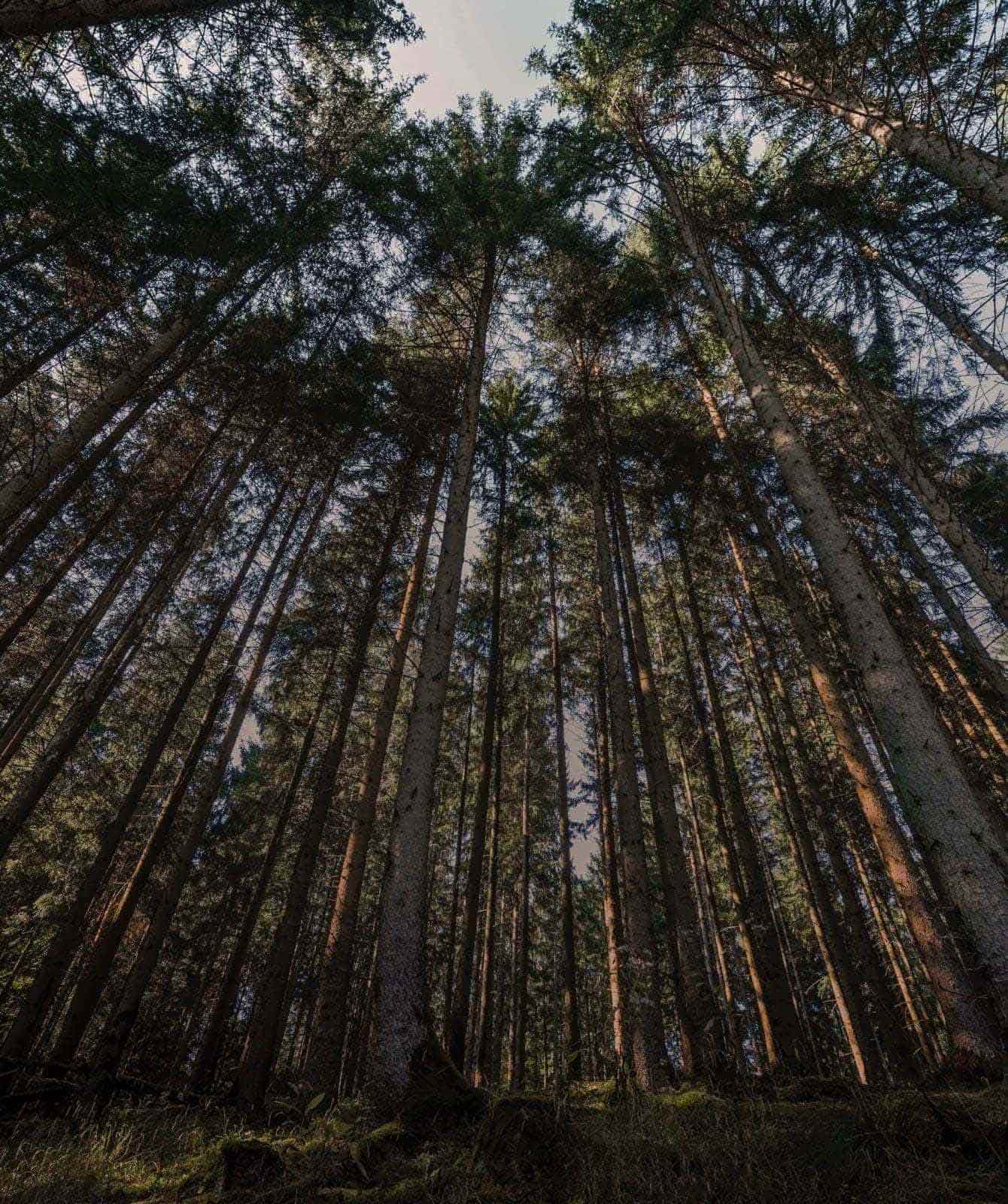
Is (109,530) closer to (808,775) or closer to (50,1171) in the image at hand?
Result: (50,1171)

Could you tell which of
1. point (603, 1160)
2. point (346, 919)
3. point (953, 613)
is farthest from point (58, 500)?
point (953, 613)

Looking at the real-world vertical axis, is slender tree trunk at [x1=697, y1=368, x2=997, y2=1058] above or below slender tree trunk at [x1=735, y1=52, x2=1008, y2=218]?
below

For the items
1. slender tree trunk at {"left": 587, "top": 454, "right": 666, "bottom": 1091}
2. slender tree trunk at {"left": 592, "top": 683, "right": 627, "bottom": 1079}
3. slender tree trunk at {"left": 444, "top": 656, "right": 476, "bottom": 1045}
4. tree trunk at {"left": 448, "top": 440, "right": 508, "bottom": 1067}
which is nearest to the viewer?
slender tree trunk at {"left": 587, "top": 454, "right": 666, "bottom": 1091}

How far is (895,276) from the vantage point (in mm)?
8812

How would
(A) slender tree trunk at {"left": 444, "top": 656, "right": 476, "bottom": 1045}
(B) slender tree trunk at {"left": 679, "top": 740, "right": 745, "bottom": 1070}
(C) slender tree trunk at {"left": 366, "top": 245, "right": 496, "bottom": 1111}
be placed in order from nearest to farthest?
(C) slender tree trunk at {"left": 366, "top": 245, "right": 496, "bottom": 1111}
(A) slender tree trunk at {"left": 444, "top": 656, "right": 476, "bottom": 1045}
(B) slender tree trunk at {"left": 679, "top": 740, "right": 745, "bottom": 1070}

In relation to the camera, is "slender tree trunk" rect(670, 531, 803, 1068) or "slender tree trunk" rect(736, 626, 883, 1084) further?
"slender tree trunk" rect(736, 626, 883, 1084)

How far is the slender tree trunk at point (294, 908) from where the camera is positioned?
28.8 ft

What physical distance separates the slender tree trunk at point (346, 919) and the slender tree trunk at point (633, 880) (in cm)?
382

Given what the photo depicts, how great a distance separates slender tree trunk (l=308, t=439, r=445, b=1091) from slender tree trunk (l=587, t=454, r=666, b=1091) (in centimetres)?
382

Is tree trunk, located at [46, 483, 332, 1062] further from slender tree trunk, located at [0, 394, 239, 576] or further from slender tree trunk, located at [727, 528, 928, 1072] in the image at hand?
slender tree trunk, located at [727, 528, 928, 1072]

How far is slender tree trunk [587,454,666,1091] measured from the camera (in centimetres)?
668

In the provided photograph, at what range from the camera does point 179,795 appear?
947cm

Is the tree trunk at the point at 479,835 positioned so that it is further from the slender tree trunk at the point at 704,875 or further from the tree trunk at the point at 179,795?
the slender tree trunk at the point at 704,875

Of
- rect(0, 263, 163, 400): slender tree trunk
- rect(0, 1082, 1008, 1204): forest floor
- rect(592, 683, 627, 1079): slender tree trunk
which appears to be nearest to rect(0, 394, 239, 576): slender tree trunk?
rect(0, 263, 163, 400): slender tree trunk
